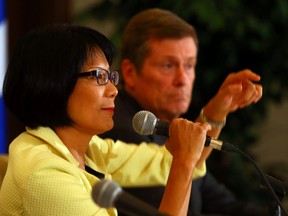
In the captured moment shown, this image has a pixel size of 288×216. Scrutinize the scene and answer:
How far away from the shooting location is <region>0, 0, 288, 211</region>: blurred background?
9.07ft

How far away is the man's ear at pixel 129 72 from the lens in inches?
84.4

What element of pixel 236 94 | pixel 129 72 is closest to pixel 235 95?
pixel 236 94

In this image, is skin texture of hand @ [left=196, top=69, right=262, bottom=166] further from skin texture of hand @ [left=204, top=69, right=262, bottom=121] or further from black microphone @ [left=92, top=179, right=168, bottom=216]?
black microphone @ [left=92, top=179, right=168, bottom=216]

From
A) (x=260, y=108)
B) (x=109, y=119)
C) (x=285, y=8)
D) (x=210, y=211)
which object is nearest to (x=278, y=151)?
(x=260, y=108)

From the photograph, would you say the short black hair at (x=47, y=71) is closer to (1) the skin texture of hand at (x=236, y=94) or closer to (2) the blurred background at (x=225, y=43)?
(1) the skin texture of hand at (x=236, y=94)

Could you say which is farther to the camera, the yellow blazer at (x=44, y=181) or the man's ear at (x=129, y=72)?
the man's ear at (x=129, y=72)

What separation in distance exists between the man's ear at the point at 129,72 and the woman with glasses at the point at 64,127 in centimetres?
64

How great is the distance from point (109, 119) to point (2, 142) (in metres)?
1.80

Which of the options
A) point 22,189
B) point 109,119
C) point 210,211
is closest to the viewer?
point 22,189

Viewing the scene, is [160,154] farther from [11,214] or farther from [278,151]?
[278,151]

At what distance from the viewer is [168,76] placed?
2.10 meters

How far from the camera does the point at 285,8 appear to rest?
2801mm

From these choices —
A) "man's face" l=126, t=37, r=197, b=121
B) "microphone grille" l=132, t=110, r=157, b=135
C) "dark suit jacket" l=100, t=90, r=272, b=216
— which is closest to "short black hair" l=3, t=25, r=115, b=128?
"microphone grille" l=132, t=110, r=157, b=135

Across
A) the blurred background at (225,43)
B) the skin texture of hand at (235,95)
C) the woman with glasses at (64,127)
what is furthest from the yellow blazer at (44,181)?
the blurred background at (225,43)
